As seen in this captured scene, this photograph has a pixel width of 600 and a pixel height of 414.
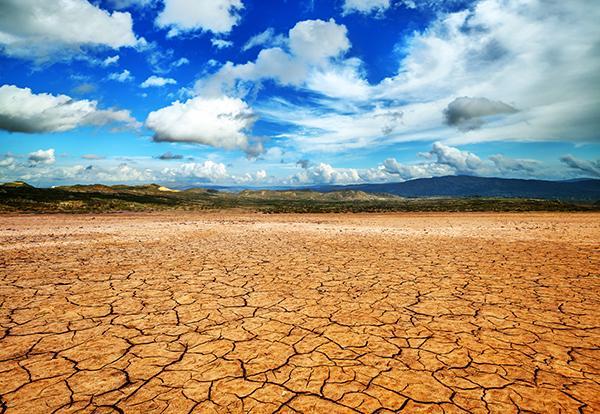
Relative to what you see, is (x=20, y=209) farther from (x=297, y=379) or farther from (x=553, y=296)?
(x=553, y=296)

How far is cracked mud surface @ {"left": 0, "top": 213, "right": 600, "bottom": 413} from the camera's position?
268 cm

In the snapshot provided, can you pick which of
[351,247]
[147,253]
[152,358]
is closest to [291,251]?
[351,247]

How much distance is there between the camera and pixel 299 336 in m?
3.85

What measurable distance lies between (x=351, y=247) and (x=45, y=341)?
804cm

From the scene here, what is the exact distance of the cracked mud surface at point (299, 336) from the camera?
2.68m

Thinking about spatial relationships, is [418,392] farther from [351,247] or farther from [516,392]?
[351,247]

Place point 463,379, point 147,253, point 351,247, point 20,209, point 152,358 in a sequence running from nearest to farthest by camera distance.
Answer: point 463,379 → point 152,358 → point 147,253 → point 351,247 → point 20,209

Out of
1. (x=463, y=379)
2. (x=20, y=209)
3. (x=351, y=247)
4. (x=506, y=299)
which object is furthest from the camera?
(x=20, y=209)

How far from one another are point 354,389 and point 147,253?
7.95 m

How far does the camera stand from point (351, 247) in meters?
10.2

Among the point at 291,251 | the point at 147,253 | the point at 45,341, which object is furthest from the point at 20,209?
the point at 45,341

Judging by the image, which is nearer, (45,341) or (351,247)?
(45,341)

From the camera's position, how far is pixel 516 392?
274 cm

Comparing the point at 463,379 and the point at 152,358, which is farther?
the point at 152,358
